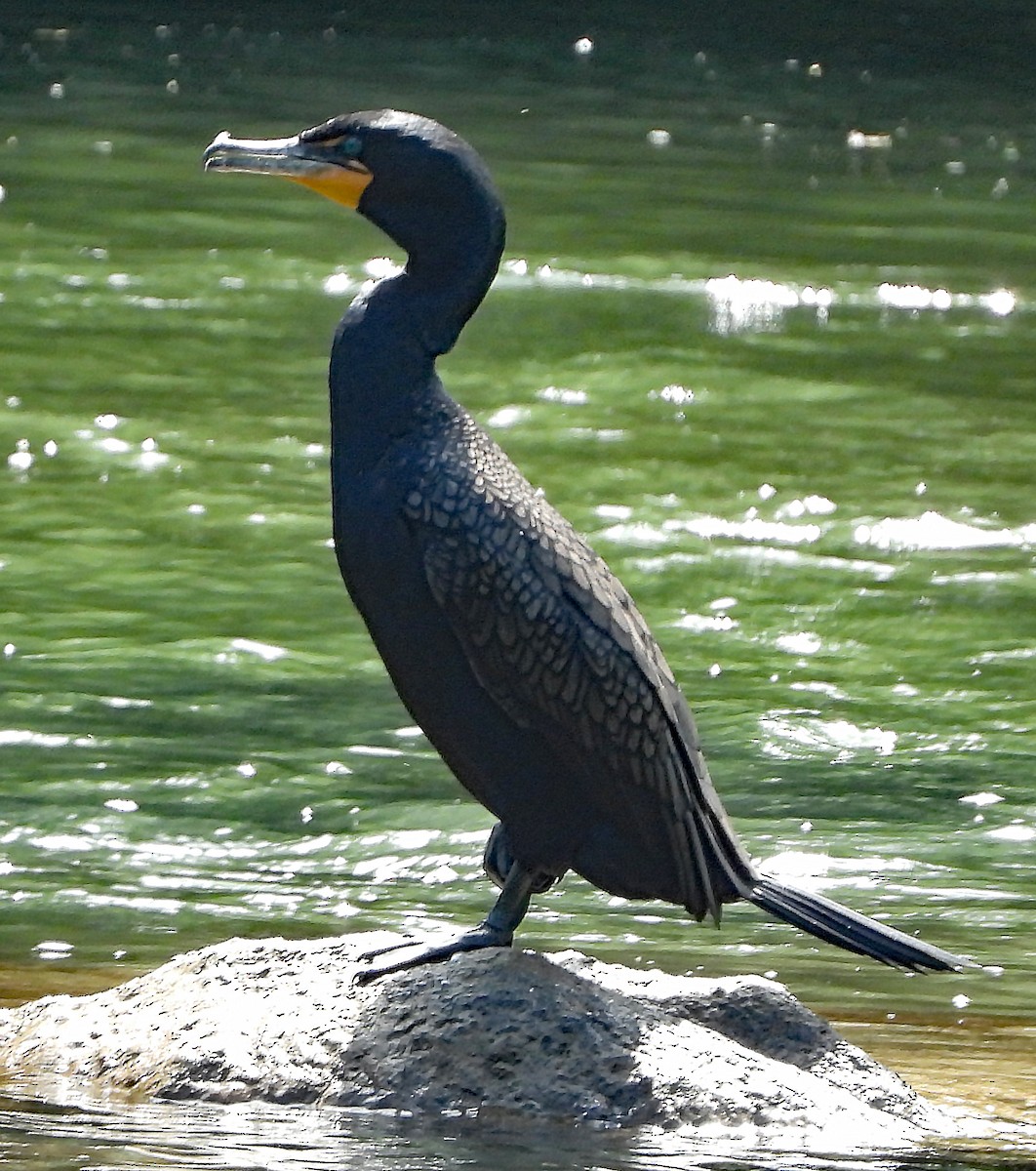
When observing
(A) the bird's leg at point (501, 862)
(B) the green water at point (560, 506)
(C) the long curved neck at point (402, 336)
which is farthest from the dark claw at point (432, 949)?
(C) the long curved neck at point (402, 336)

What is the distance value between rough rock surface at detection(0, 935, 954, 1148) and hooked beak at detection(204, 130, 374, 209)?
1549 millimetres

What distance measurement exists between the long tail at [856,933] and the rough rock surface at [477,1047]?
0.23 meters

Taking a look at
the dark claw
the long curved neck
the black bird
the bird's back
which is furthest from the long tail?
the long curved neck

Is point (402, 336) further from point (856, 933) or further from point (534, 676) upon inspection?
point (856, 933)

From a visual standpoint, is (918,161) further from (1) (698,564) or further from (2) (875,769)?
(2) (875,769)

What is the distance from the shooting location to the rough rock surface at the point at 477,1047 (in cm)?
525

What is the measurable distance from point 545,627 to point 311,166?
1.05m

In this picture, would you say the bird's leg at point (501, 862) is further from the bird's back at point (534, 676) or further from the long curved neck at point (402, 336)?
the long curved neck at point (402, 336)

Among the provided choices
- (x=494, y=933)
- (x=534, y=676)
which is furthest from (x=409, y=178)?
(x=494, y=933)

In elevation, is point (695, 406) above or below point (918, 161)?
below

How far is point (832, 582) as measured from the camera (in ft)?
38.8

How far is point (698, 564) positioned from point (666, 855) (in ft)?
21.2

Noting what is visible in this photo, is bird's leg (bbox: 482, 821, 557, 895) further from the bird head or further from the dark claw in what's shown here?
the bird head

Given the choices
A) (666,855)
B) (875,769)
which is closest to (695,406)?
(875,769)
